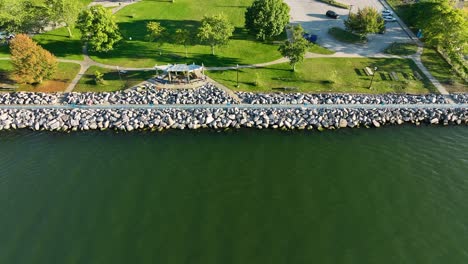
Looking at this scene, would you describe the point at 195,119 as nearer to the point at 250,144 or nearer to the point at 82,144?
the point at 250,144

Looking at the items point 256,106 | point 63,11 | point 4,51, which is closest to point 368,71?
point 256,106

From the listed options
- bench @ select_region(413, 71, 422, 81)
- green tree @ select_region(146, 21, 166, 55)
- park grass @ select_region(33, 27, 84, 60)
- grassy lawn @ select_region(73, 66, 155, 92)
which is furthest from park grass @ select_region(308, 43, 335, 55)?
park grass @ select_region(33, 27, 84, 60)

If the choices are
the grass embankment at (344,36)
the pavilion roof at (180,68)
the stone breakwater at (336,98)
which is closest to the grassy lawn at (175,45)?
the pavilion roof at (180,68)

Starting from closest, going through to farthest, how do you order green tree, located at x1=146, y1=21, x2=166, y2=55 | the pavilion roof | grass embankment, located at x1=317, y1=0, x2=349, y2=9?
1. the pavilion roof
2. green tree, located at x1=146, y1=21, x2=166, y2=55
3. grass embankment, located at x1=317, y1=0, x2=349, y2=9

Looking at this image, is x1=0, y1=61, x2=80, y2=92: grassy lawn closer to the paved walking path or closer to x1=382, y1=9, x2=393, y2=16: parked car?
the paved walking path

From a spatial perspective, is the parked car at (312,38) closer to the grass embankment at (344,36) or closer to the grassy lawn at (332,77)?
the grass embankment at (344,36)
